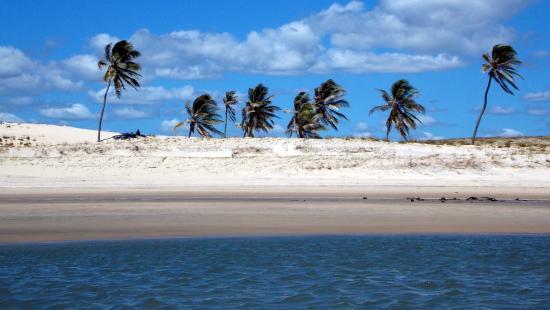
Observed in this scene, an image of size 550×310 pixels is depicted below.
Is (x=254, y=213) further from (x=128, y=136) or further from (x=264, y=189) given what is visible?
(x=128, y=136)

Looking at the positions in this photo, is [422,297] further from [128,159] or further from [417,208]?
[128,159]

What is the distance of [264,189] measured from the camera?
1020 inches

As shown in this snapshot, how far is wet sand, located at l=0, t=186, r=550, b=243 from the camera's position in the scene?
50.0 feet

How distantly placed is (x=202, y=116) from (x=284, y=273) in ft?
142

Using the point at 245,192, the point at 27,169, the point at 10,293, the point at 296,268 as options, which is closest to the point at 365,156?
the point at 245,192

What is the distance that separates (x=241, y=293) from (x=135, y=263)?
9.33 ft

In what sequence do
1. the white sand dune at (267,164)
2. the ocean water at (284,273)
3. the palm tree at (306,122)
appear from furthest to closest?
the palm tree at (306,122), the white sand dune at (267,164), the ocean water at (284,273)

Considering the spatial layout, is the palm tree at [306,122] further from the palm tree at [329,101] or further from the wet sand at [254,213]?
the wet sand at [254,213]

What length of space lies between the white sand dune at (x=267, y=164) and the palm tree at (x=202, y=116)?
1407 centimetres

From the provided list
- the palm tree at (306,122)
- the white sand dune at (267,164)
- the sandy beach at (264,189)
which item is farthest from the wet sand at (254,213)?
the palm tree at (306,122)

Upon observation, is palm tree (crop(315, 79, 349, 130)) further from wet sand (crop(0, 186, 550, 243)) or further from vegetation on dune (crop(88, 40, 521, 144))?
wet sand (crop(0, 186, 550, 243))

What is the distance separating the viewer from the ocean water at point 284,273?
9.52 metres

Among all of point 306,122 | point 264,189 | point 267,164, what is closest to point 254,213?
point 264,189

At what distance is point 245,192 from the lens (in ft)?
81.0
